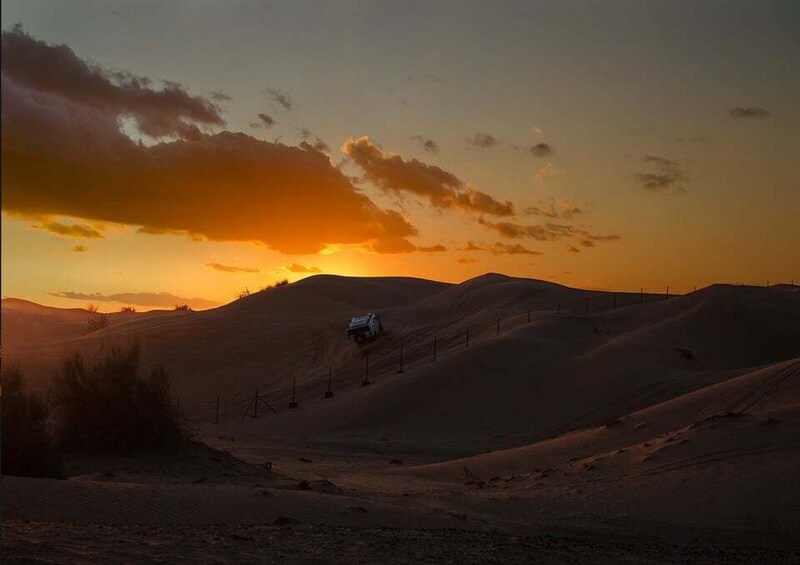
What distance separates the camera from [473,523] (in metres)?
13.5

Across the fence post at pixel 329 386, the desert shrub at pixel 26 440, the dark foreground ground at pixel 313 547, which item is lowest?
the dark foreground ground at pixel 313 547

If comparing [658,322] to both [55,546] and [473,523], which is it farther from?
[55,546]

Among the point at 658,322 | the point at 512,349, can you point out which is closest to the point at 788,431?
the point at 512,349

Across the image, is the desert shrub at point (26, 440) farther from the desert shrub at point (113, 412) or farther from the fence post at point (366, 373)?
the fence post at point (366, 373)

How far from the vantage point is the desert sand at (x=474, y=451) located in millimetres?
11102

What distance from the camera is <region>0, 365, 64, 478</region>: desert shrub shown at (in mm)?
14555

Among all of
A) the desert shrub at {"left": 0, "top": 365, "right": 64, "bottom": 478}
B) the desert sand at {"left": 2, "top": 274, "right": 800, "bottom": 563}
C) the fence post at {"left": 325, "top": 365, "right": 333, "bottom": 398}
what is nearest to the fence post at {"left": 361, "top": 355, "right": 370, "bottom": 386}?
the desert sand at {"left": 2, "top": 274, "right": 800, "bottom": 563}

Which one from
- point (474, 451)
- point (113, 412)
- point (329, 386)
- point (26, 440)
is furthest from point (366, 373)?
point (26, 440)

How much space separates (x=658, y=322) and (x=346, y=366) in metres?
18.4

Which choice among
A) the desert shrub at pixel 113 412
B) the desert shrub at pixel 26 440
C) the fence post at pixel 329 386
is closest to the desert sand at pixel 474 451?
the fence post at pixel 329 386

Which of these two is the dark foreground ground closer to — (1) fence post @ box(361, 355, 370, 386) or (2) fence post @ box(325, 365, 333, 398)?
(2) fence post @ box(325, 365, 333, 398)

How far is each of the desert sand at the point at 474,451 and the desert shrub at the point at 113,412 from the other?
67cm

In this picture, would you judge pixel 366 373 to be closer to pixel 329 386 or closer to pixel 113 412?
pixel 329 386

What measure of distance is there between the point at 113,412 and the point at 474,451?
14077 millimetres
